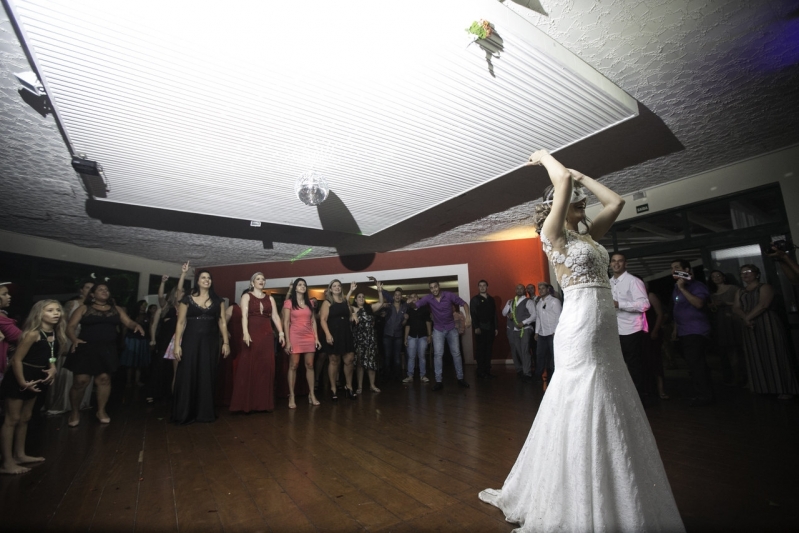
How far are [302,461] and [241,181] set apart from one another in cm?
347

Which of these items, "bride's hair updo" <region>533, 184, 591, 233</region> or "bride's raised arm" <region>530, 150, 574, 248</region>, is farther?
"bride's hair updo" <region>533, 184, 591, 233</region>

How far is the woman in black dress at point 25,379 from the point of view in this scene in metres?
2.58

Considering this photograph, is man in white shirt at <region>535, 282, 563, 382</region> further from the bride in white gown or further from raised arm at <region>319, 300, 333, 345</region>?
the bride in white gown

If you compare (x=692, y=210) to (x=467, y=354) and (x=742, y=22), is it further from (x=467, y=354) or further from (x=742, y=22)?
(x=467, y=354)

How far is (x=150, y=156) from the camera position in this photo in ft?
13.0

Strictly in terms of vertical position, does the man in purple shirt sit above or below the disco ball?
below

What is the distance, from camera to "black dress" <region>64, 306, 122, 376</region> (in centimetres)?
387

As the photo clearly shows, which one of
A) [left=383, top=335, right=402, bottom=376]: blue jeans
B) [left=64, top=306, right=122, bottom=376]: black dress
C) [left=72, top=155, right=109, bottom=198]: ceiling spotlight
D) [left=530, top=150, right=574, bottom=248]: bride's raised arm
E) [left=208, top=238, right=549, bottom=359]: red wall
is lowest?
[left=383, top=335, right=402, bottom=376]: blue jeans

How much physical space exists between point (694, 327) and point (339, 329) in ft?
13.1

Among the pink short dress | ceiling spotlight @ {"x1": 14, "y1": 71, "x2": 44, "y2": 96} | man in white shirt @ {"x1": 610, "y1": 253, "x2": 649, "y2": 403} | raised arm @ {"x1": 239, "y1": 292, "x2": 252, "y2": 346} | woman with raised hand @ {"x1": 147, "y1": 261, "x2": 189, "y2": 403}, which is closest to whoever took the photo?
ceiling spotlight @ {"x1": 14, "y1": 71, "x2": 44, "y2": 96}

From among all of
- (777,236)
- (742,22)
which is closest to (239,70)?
(742,22)

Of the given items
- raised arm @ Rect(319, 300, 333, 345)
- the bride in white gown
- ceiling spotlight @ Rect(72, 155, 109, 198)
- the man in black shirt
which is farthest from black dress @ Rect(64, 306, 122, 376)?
the man in black shirt

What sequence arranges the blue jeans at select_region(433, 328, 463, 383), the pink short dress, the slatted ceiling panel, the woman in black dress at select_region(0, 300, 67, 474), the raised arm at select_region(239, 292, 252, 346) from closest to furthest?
the slatted ceiling panel → the woman in black dress at select_region(0, 300, 67, 474) → the raised arm at select_region(239, 292, 252, 346) → the pink short dress → the blue jeans at select_region(433, 328, 463, 383)

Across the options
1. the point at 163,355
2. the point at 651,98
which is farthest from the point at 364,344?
the point at 651,98
